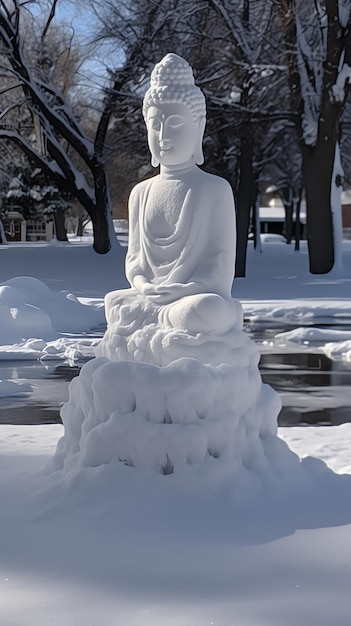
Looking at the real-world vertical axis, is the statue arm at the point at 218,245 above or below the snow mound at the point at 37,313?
above

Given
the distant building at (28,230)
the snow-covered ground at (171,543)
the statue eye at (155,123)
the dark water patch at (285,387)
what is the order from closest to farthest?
the snow-covered ground at (171,543) → the statue eye at (155,123) → the dark water patch at (285,387) → the distant building at (28,230)

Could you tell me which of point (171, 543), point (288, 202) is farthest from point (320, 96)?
point (288, 202)

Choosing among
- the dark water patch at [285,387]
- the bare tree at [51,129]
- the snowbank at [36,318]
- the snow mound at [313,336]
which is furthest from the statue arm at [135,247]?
the bare tree at [51,129]

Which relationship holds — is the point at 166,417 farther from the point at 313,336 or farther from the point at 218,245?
the point at 313,336

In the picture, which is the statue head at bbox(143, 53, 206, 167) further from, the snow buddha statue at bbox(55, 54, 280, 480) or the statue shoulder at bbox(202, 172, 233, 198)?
the statue shoulder at bbox(202, 172, 233, 198)

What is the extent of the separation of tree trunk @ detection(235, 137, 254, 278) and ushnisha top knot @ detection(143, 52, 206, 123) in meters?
19.9

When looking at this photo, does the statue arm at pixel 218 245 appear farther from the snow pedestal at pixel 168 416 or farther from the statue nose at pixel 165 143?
the snow pedestal at pixel 168 416

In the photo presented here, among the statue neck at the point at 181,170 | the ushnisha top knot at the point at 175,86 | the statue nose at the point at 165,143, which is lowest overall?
the statue neck at the point at 181,170

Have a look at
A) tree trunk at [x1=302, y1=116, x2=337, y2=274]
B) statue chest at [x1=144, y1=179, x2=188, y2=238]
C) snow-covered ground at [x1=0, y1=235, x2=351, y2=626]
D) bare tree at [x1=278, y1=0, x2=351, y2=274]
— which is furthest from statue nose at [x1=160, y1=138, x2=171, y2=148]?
tree trunk at [x1=302, y1=116, x2=337, y2=274]

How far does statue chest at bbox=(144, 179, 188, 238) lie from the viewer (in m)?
6.41

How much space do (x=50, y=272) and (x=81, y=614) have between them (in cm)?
2552

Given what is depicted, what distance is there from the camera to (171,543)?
4.74 m

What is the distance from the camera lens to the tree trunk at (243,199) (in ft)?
87.0

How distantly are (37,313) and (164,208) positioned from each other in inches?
332
